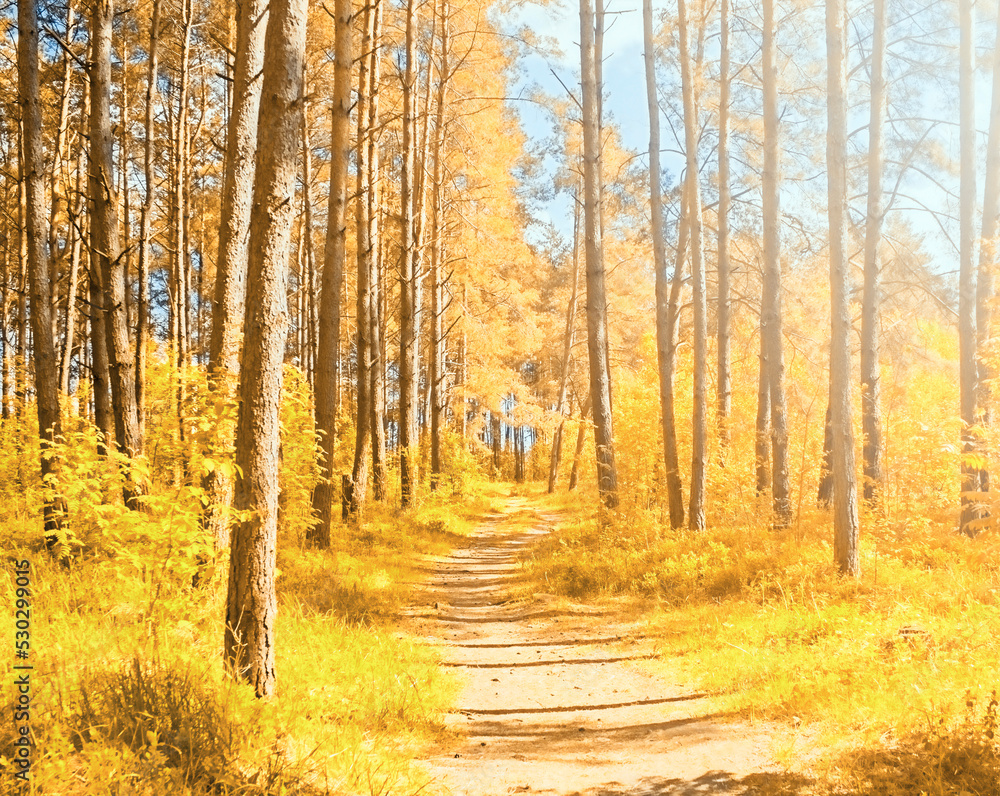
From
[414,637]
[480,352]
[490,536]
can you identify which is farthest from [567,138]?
[414,637]

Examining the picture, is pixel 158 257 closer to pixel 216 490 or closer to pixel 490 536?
pixel 490 536

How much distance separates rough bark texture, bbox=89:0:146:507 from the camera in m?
7.04

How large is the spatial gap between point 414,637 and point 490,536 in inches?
323

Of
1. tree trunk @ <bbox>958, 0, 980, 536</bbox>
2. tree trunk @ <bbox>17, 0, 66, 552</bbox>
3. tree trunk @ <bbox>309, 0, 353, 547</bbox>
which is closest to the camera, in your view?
tree trunk @ <bbox>17, 0, 66, 552</bbox>

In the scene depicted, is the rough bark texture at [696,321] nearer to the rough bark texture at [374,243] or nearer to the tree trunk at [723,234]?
the tree trunk at [723,234]

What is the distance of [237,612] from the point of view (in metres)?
3.96

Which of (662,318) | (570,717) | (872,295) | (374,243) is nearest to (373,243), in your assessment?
(374,243)

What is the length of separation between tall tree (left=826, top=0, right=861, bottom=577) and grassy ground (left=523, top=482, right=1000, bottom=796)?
0.48 m

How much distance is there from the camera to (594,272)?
1171 centimetres

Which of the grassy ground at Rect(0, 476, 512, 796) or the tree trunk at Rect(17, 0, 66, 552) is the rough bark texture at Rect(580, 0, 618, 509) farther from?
the tree trunk at Rect(17, 0, 66, 552)

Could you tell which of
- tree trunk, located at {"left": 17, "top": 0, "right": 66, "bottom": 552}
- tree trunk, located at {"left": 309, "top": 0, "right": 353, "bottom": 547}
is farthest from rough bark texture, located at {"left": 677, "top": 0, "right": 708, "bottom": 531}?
tree trunk, located at {"left": 17, "top": 0, "right": 66, "bottom": 552}

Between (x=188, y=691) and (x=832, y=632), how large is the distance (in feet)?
17.0

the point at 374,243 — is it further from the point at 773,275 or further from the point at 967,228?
the point at 967,228

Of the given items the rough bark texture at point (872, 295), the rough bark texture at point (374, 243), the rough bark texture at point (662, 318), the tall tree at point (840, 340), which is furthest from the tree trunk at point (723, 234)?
the rough bark texture at point (374, 243)
